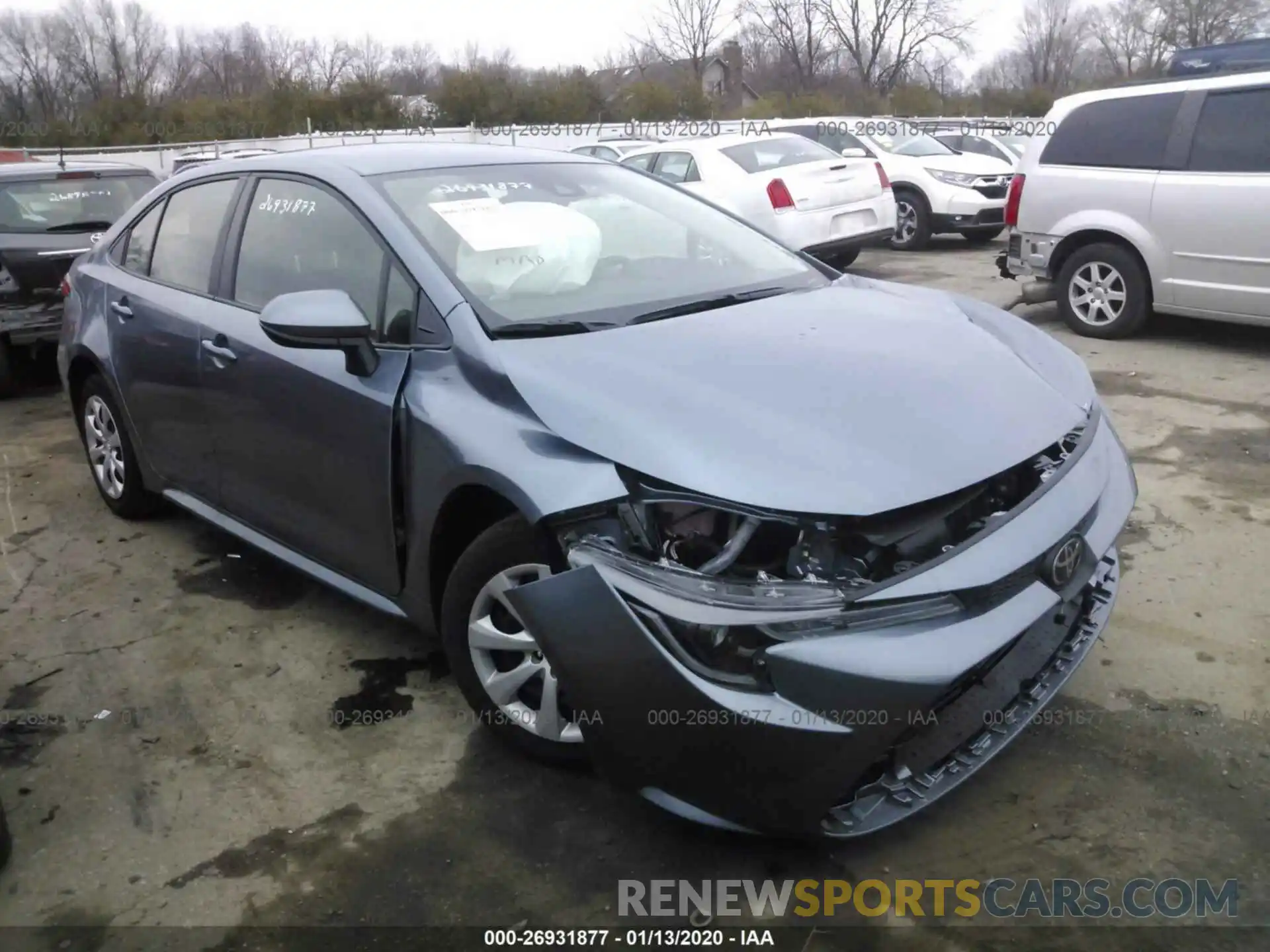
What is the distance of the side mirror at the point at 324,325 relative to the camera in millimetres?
2959

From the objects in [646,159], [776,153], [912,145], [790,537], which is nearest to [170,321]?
[790,537]

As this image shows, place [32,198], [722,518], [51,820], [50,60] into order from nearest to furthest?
[722,518], [51,820], [32,198], [50,60]

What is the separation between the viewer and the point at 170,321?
13.3 feet

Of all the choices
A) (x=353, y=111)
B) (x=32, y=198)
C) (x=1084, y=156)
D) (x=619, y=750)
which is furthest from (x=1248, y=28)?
(x=619, y=750)

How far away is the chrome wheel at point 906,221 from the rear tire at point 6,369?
9616 millimetres

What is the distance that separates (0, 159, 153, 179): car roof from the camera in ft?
24.9

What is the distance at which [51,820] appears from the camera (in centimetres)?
290

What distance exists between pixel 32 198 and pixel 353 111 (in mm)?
25897

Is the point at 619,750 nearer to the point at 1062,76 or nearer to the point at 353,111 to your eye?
the point at 353,111

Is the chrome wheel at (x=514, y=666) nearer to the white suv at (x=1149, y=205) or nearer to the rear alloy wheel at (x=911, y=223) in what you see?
the white suv at (x=1149, y=205)

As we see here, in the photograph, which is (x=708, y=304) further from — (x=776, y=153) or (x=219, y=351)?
(x=776, y=153)

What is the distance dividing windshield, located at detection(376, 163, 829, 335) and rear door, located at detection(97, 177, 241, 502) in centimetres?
102

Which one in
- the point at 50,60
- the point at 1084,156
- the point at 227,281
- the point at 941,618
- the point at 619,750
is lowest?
the point at 619,750

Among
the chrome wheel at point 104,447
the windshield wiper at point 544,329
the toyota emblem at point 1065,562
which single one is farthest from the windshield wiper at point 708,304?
the chrome wheel at point 104,447
